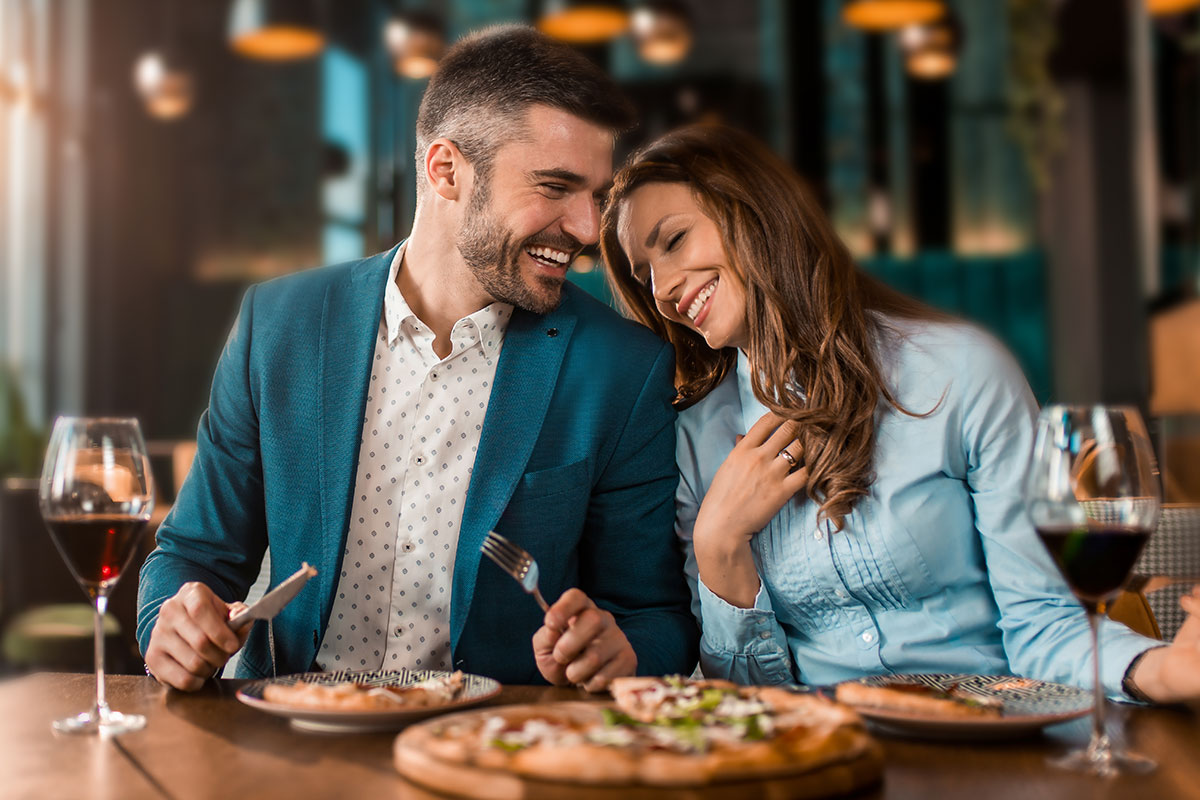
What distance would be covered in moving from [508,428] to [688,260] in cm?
36

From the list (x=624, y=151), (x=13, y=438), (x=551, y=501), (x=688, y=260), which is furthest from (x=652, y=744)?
(x=624, y=151)

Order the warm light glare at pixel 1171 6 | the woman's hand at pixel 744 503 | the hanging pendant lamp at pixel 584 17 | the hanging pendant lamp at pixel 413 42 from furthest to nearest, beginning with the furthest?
the hanging pendant lamp at pixel 413 42, the hanging pendant lamp at pixel 584 17, the warm light glare at pixel 1171 6, the woman's hand at pixel 744 503

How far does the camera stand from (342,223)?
7902mm

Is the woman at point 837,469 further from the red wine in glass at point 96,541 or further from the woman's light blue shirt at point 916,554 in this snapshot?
the red wine in glass at point 96,541

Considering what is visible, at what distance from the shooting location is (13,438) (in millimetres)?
5410

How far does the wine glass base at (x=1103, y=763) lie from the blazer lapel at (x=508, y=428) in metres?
0.89

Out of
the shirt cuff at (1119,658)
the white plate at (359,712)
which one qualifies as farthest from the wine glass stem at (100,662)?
the shirt cuff at (1119,658)

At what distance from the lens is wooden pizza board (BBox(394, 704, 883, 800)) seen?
747 mm

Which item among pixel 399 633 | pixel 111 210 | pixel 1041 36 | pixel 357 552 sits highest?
pixel 1041 36

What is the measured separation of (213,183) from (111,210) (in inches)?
30.8

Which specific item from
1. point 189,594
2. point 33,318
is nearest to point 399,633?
point 189,594

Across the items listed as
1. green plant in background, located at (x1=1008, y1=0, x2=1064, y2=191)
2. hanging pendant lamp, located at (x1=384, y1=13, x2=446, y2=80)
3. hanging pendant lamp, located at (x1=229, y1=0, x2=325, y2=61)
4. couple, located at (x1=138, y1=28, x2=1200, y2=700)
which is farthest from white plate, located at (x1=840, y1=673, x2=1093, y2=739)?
green plant in background, located at (x1=1008, y1=0, x2=1064, y2=191)

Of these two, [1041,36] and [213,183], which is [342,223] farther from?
[1041,36]

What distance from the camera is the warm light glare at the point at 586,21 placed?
5281 millimetres
